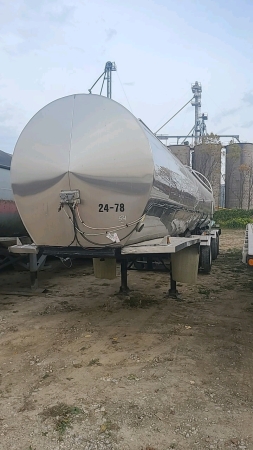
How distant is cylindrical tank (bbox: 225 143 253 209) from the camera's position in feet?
114

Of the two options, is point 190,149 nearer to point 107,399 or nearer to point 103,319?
point 103,319

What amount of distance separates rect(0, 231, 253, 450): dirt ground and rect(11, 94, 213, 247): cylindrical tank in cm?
139

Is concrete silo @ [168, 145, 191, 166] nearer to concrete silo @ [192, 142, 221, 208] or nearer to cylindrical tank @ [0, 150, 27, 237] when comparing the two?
concrete silo @ [192, 142, 221, 208]

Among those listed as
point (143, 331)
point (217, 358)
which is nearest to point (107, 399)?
point (217, 358)

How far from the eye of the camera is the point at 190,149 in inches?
1451

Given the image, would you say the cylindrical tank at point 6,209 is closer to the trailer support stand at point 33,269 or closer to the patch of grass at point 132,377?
the trailer support stand at point 33,269

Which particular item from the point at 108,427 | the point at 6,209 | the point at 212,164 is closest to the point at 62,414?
the point at 108,427

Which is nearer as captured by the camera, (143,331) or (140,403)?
(140,403)

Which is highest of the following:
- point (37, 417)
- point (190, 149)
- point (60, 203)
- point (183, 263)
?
point (190, 149)

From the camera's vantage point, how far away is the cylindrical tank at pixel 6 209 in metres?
7.64

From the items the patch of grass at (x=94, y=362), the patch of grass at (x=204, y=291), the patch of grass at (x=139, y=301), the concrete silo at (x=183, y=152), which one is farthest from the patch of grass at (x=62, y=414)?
the concrete silo at (x=183, y=152)

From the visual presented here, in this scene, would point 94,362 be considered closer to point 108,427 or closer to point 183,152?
point 108,427

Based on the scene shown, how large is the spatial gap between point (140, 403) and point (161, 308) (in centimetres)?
321

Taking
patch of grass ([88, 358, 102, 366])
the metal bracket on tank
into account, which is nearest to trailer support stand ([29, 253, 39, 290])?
the metal bracket on tank
